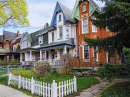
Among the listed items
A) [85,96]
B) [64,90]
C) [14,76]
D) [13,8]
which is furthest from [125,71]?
[13,8]

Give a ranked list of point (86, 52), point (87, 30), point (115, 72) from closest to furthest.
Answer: point (115, 72) < point (86, 52) < point (87, 30)

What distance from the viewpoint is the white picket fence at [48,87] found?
16.9 ft

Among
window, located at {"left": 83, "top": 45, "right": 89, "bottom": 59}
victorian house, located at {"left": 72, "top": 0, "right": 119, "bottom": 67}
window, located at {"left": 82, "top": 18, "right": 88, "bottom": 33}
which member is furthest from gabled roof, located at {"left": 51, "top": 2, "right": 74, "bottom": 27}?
window, located at {"left": 83, "top": 45, "right": 89, "bottom": 59}

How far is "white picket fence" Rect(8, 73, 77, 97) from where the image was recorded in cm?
516

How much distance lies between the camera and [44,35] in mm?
21281

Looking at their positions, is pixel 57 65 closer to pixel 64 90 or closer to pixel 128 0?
pixel 64 90

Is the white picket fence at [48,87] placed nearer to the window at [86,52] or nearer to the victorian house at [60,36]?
the window at [86,52]

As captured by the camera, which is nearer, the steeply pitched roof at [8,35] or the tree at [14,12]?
the tree at [14,12]

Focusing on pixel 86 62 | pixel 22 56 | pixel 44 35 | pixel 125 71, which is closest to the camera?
pixel 125 71

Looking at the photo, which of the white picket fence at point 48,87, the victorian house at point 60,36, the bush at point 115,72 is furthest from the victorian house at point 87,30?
the bush at point 115,72

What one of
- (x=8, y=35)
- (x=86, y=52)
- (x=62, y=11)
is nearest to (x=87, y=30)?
(x=86, y=52)

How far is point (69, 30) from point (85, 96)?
466 inches

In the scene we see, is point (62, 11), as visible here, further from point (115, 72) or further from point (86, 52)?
point (115, 72)

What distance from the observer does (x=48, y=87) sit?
5332mm
